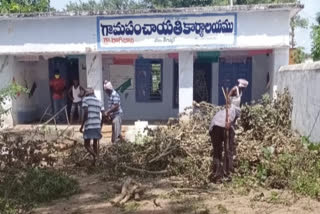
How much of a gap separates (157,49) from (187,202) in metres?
7.47

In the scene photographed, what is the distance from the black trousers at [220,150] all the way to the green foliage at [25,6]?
45.3 feet

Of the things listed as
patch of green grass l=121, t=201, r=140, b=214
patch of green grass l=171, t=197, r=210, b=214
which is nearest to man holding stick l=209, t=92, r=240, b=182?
patch of green grass l=171, t=197, r=210, b=214

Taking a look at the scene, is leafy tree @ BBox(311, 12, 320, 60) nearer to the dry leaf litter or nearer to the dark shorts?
the dry leaf litter

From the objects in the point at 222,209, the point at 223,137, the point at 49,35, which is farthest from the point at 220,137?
the point at 49,35

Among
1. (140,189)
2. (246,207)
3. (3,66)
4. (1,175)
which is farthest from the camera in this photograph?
(3,66)

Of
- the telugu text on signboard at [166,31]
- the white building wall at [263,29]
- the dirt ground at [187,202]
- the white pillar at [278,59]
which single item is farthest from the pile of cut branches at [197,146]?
the telugu text on signboard at [166,31]

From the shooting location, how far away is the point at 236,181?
6156 mm

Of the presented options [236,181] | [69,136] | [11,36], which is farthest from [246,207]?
[11,36]

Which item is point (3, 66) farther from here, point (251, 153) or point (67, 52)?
point (251, 153)

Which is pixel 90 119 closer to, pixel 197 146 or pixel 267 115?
pixel 197 146

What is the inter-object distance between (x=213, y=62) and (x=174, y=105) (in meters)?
2.07

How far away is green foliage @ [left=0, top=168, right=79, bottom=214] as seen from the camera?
570 centimetres

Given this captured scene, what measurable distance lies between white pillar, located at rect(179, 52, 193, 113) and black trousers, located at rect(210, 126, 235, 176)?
627 centimetres

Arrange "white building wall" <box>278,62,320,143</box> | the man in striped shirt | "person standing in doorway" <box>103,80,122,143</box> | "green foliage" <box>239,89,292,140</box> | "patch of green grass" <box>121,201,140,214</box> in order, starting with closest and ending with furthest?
"patch of green grass" <box>121,201,140,214</box>
"white building wall" <box>278,62,320,143</box>
the man in striped shirt
"green foliage" <box>239,89,292,140</box>
"person standing in doorway" <box>103,80,122,143</box>
